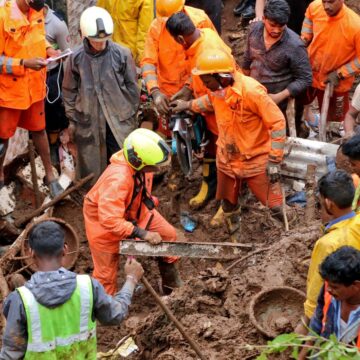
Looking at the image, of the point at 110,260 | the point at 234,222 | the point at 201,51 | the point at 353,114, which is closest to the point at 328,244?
the point at 110,260

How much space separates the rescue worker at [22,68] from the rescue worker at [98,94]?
367 millimetres

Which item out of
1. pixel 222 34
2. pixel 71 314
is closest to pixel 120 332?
pixel 71 314

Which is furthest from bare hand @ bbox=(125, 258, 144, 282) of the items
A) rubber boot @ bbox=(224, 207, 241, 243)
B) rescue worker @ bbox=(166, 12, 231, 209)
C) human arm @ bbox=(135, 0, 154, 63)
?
human arm @ bbox=(135, 0, 154, 63)

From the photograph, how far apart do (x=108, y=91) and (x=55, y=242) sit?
14.4 feet

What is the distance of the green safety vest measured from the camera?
4.82 meters

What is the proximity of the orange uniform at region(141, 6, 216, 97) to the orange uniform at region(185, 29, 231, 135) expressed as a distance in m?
0.22

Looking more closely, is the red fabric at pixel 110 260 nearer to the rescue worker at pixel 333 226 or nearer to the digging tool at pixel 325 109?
the digging tool at pixel 325 109

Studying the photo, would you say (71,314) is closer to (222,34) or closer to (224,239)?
(224,239)

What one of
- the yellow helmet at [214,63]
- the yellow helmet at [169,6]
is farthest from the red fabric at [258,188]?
the yellow helmet at [169,6]

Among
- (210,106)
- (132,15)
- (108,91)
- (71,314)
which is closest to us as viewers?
(71,314)

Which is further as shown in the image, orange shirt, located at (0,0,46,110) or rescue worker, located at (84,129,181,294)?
orange shirt, located at (0,0,46,110)

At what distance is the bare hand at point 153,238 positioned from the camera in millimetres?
7152

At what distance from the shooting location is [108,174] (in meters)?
7.23

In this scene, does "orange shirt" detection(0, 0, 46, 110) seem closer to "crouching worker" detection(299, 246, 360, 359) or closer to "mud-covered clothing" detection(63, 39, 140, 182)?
"mud-covered clothing" detection(63, 39, 140, 182)
